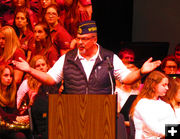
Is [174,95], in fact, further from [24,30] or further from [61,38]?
[24,30]

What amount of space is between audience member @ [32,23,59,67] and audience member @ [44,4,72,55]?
67mm

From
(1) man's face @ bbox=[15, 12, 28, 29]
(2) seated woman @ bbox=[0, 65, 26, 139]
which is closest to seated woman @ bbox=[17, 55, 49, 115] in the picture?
(2) seated woman @ bbox=[0, 65, 26, 139]

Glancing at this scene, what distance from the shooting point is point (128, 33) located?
23.3 feet

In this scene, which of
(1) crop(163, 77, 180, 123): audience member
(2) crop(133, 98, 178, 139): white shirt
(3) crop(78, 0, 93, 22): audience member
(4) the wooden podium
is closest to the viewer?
(4) the wooden podium

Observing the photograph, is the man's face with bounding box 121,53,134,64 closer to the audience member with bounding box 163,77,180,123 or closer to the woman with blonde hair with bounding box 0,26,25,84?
the audience member with bounding box 163,77,180,123

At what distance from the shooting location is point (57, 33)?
573 cm

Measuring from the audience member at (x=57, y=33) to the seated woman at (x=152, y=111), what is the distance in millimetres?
1861

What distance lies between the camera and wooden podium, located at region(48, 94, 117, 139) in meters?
2.90

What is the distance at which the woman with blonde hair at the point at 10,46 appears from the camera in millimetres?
5352

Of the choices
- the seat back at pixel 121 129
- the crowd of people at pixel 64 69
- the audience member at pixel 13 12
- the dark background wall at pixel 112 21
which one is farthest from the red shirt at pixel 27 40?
the seat back at pixel 121 129

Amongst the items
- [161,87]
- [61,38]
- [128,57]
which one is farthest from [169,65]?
[61,38]

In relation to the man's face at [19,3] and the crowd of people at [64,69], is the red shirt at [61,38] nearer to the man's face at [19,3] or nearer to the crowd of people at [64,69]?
the crowd of people at [64,69]

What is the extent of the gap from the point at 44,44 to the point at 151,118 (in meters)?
2.26

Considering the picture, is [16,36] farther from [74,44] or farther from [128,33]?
[128,33]
